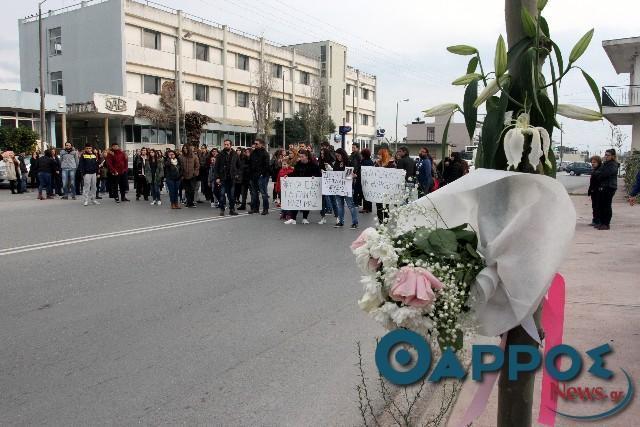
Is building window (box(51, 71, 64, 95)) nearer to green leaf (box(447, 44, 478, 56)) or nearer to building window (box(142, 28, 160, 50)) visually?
building window (box(142, 28, 160, 50))

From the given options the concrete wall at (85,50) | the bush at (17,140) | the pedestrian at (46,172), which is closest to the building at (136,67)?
the concrete wall at (85,50)

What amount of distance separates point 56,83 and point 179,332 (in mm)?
46921

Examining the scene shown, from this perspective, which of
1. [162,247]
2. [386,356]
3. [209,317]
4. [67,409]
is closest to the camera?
[386,356]

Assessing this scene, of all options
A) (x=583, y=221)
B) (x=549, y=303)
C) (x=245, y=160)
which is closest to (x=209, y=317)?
(x=549, y=303)

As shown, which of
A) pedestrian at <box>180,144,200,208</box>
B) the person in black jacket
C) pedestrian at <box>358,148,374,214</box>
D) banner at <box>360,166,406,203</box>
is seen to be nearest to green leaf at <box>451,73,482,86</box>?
banner at <box>360,166,406,203</box>

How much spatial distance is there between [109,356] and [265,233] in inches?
281

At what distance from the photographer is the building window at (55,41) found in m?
46.3

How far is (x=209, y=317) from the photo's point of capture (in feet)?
19.0

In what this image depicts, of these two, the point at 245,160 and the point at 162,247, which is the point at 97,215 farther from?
the point at 162,247

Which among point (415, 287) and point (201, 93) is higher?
point (201, 93)

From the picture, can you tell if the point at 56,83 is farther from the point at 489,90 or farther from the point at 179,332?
the point at 489,90

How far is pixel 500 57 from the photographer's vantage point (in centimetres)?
205

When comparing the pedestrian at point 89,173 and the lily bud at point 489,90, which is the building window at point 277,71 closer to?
the pedestrian at point 89,173

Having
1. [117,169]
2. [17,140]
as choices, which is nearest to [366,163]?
[117,169]
